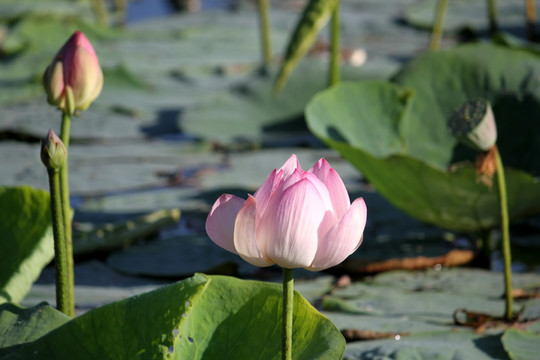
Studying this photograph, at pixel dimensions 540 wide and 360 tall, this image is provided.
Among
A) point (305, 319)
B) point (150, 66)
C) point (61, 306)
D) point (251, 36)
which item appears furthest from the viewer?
point (251, 36)

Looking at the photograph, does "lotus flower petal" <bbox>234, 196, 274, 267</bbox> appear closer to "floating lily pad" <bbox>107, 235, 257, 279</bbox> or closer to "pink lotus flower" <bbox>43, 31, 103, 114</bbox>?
"pink lotus flower" <bbox>43, 31, 103, 114</bbox>

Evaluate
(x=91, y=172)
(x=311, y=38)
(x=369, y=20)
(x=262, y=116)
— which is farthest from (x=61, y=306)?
(x=369, y=20)

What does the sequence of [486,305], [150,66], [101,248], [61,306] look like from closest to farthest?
[61,306] < [486,305] < [101,248] < [150,66]

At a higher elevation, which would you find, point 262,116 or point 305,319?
point 305,319

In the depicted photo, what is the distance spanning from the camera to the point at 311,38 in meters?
2.11

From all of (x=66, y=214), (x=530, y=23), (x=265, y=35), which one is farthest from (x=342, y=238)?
(x=530, y=23)

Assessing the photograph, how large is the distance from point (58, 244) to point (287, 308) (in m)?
0.35

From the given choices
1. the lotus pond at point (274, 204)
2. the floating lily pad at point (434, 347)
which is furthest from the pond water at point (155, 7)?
the floating lily pad at point (434, 347)

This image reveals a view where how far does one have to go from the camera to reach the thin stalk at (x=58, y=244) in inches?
36.7

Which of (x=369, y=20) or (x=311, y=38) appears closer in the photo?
(x=311, y=38)

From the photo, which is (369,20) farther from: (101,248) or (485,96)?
(101,248)

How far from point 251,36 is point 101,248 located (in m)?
2.89

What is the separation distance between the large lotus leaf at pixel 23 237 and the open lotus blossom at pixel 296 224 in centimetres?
54

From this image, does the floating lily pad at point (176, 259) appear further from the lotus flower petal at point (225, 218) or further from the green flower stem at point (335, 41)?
the lotus flower petal at point (225, 218)
